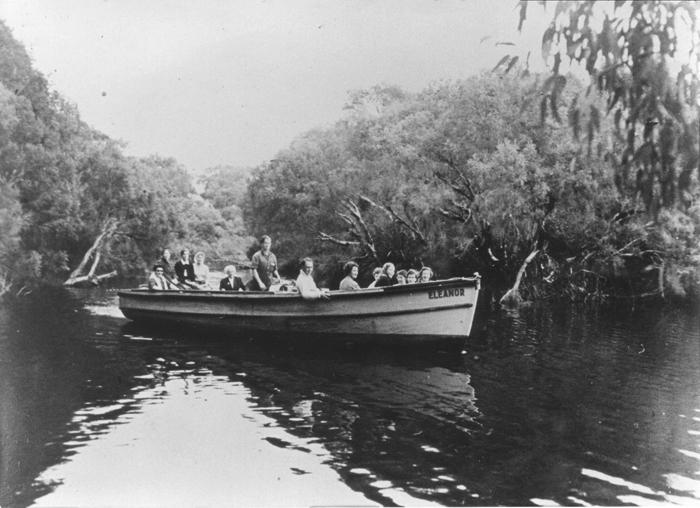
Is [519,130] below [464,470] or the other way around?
the other way around

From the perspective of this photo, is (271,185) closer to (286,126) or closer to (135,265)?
(135,265)

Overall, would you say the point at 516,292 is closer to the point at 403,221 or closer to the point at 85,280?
the point at 403,221

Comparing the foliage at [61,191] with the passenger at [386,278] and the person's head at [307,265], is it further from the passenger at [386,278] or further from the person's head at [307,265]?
the passenger at [386,278]

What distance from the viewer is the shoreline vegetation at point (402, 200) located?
19.3 meters

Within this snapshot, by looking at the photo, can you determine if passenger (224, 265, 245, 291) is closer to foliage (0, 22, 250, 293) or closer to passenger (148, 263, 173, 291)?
passenger (148, 263, 173, 291)

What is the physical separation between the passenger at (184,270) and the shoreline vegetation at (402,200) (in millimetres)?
6896

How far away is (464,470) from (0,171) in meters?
19.7

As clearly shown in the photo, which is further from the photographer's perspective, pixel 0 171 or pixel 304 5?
pixel 0 171

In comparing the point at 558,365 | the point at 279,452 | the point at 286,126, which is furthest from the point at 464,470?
the point at 286,126

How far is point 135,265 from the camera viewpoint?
31.1 meters

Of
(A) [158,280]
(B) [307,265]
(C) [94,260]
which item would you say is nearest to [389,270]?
(B) [307,265]

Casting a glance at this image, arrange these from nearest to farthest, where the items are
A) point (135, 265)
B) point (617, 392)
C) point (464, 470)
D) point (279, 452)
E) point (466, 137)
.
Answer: point (464, 470)
point (279, 452)
point (617, 392)
point (466, 137)
point (135, 265)

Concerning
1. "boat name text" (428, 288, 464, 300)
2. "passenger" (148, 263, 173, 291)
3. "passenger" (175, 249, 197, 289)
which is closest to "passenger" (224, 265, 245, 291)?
"passenger" (148, 263, 173, 291)

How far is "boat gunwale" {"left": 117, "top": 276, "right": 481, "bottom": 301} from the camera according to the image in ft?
35.8
